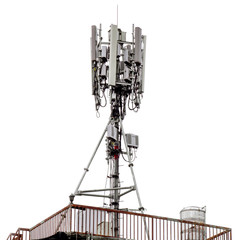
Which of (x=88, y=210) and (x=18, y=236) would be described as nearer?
(x=88, y=210)

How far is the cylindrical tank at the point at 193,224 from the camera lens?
46188mm

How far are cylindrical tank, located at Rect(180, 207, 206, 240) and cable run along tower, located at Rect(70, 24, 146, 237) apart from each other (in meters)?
4.83

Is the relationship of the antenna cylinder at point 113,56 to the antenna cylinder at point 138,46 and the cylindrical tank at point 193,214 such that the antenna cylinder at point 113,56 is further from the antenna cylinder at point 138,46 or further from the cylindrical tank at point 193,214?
the cylindrical tank at point 193,214

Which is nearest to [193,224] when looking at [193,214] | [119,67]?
[193,214]

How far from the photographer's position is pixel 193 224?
46.6 meters

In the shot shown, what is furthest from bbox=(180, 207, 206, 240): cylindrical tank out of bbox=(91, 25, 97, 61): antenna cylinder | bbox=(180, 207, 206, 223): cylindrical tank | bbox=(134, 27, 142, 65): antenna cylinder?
bbox=(91, 25, 97, 61): antenna cylinder

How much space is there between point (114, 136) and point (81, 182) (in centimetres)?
346

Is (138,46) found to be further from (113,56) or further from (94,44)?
(94,44)

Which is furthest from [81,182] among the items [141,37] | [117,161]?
[141,37]

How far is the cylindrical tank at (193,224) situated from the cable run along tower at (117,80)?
4834mm

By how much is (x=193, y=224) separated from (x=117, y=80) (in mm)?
10714

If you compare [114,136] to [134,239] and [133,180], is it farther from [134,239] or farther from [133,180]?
[134,239]

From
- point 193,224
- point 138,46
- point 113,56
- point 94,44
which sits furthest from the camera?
point 94,44

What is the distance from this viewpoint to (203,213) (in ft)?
158
